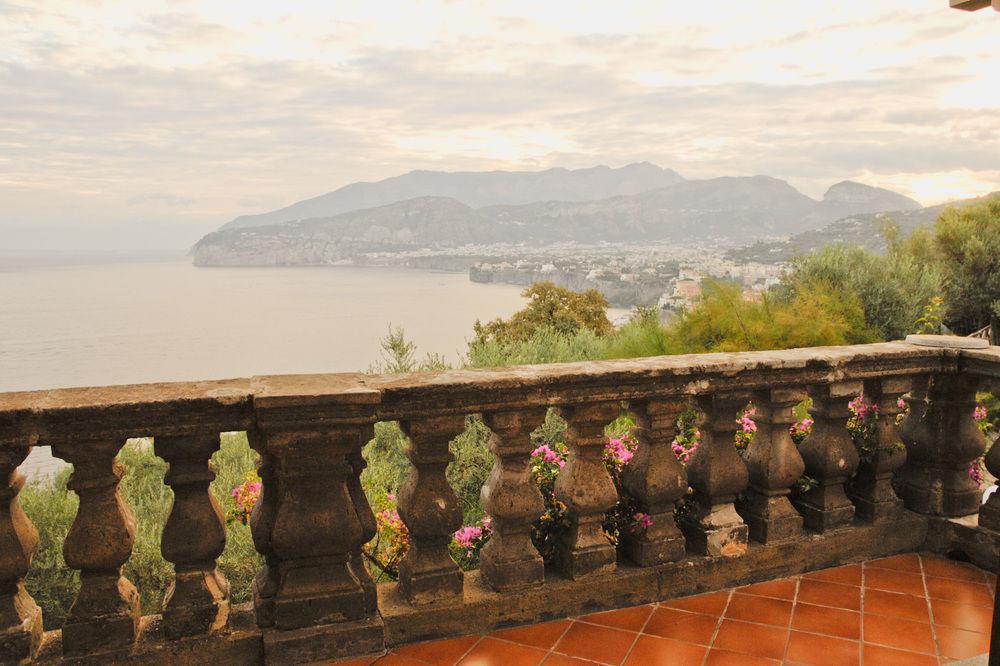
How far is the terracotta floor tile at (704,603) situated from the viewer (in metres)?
2.82

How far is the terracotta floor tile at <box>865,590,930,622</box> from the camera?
2.79 metres

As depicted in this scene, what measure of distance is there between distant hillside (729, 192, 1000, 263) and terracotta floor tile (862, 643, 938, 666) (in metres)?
21.5

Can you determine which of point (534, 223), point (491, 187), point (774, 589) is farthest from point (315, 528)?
point (491, 187)

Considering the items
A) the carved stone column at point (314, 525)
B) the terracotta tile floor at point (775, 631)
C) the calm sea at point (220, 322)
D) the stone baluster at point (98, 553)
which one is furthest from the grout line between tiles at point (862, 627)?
the calm sea at point (220, 322)

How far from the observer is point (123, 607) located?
2270 mm

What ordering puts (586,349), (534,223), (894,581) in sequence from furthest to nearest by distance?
(534,223) → (586,349) → (894,581)

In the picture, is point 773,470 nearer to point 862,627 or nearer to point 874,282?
point 862,627

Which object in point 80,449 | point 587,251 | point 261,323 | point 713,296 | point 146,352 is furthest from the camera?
point 587,251

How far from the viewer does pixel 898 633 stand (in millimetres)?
2648

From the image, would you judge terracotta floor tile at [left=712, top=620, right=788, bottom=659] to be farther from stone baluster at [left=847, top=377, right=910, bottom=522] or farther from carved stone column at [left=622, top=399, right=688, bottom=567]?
stone baluster at [left=847, top=377, right=910, bottom=522]

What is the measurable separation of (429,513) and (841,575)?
191 centimetres

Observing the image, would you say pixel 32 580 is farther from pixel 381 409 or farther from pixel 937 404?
pixel 937 404

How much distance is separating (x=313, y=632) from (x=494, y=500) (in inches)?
30.2

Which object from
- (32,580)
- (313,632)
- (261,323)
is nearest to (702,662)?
(313,632)
